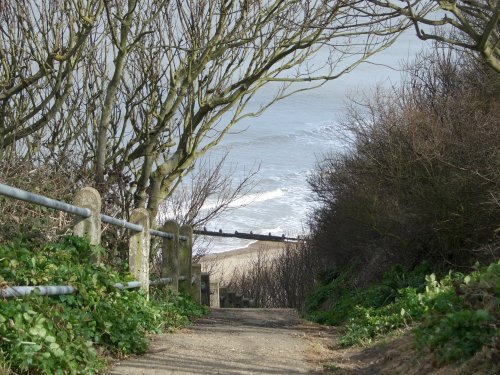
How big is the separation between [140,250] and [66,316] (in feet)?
13.2

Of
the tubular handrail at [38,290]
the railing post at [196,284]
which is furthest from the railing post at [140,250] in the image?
the railing post at [196,284]

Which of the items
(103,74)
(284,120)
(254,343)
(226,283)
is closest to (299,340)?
(254,343)

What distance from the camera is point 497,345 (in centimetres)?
572

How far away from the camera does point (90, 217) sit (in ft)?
27.4

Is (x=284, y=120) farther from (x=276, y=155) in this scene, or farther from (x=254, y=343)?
(x=254, y=343)

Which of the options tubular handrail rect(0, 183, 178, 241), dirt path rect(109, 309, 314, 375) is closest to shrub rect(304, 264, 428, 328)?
dirt path rect(109, 309, 314, 375)

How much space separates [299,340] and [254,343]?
1694 millimetres

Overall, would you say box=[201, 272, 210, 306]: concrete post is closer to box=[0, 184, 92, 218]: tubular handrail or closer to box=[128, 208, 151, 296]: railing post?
box=[128, 208, 151, 296]: railing post

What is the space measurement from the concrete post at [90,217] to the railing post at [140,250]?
234 centimetres

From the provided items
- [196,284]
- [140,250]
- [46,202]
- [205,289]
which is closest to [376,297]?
[196,284]

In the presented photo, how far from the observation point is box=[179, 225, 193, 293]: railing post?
15.8 metres

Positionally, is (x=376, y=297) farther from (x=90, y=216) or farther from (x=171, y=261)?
(x=90, y=216)

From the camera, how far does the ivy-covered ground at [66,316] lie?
227 inches

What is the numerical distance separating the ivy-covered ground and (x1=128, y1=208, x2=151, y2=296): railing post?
3.48ft
